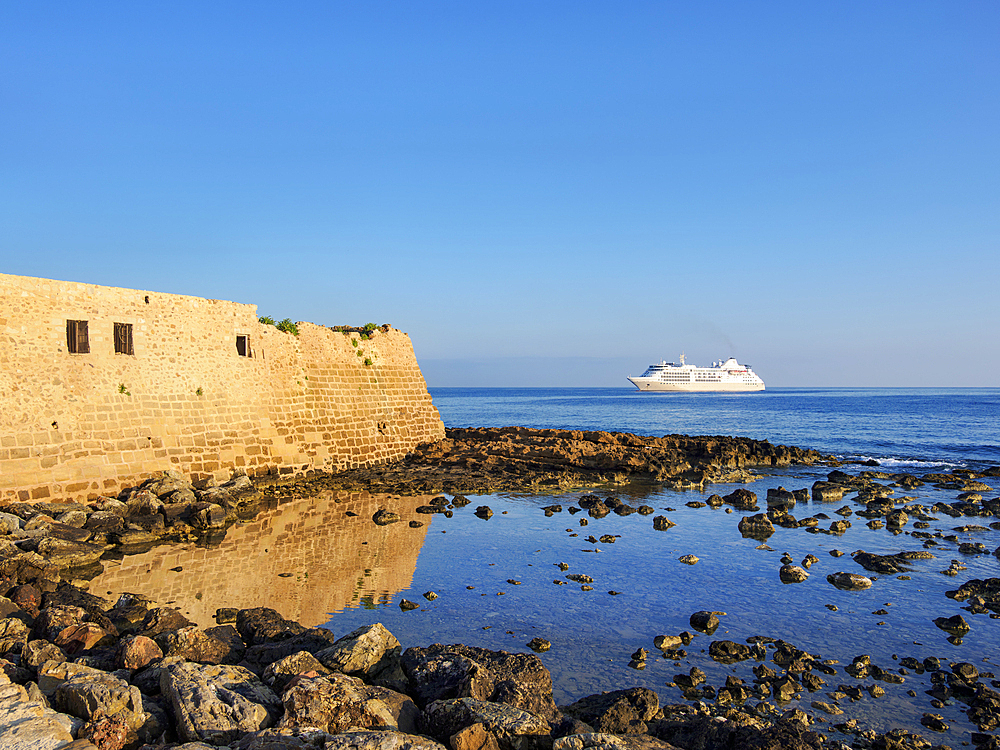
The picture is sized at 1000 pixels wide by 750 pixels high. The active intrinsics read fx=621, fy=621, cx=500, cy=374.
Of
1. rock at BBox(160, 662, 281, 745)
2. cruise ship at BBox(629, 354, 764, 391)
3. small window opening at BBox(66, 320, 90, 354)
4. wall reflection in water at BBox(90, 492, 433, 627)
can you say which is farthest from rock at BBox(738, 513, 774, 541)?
cruise ship at BBox(629, 354, 764, 391)

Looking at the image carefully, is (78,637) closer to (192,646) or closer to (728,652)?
(192,646)

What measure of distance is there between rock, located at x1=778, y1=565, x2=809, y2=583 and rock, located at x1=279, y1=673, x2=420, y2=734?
8547 mm

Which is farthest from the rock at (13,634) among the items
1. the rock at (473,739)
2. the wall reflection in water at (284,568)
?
the rock at (473,739)

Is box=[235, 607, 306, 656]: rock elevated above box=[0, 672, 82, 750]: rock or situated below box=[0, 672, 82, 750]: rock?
below

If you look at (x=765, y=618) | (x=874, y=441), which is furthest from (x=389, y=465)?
(x=874, y=441)

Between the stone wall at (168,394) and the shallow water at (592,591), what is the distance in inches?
164

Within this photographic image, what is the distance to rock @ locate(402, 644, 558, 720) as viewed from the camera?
609 cm

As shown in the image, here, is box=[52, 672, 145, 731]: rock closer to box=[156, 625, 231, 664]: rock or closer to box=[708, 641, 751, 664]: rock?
box=[156, 625, 231, 664]: rock

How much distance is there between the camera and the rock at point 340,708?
5301 millimetres

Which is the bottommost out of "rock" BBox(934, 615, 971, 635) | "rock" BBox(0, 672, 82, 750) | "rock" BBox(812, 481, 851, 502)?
"rock" BBox(812, 481, 851, 502)

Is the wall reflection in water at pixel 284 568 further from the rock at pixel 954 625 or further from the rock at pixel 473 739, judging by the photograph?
the rock at pixel 954 625

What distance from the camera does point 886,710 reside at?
7.00 m

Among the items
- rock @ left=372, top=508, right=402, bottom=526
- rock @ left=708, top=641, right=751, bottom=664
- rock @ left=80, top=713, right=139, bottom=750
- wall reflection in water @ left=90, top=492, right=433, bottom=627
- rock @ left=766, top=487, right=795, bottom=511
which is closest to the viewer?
rock @ left=80, top=713, right=139, bottom=750

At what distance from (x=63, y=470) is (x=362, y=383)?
1105 centimetres
